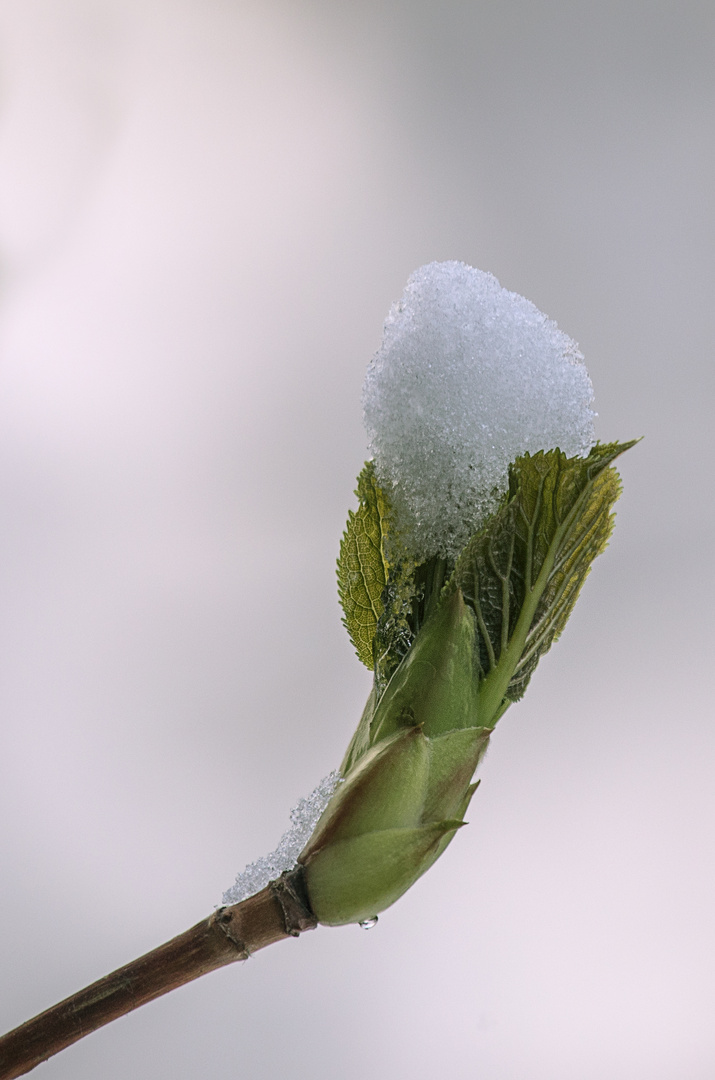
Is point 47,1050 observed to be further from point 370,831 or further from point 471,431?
point 471,431

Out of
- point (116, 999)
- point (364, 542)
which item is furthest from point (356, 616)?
point (116, 999)

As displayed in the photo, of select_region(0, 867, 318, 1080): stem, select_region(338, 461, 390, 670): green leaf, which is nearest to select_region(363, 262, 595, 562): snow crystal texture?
select_region(338, 461, 390, 670): green leaf

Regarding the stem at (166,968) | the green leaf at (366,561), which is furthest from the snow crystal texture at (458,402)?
the stem at (166,968)

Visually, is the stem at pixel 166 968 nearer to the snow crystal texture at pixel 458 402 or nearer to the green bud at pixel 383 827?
the green bud at pixel 383 827

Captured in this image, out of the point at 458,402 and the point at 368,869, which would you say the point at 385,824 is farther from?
A: the point at 458,402

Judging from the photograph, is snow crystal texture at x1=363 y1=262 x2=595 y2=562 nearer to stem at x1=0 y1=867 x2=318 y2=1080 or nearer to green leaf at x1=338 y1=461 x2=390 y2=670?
green leaf at x1=338 y1=461 x2=390 y2=670

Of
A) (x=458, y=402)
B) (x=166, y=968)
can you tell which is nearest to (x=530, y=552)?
(x=458, y=402)
